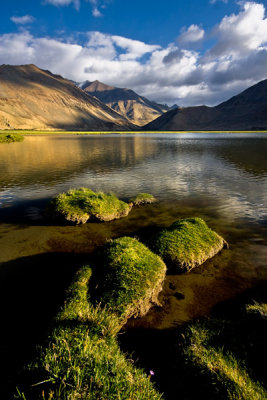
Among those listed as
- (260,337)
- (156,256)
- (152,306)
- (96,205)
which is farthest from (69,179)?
(260,337)

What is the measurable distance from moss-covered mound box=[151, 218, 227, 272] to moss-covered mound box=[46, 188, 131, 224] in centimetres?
579

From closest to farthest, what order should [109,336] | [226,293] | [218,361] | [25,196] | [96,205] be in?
[218,361]
[109,336]
[226,293]
[96,205]
[25,196]

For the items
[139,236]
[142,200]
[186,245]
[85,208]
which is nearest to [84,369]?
[186,245]

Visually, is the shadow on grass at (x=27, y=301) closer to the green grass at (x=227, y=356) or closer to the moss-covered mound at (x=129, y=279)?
the moss-covered mound at (x=129, y=279)

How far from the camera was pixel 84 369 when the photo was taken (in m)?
4.04

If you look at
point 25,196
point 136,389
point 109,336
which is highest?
point 136,389

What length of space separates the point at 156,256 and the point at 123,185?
17564 millimetres

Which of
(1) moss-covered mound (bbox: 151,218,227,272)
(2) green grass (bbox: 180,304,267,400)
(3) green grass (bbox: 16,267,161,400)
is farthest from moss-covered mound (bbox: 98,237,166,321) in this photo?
(2) green grass (bbox: 180,304,267,400)

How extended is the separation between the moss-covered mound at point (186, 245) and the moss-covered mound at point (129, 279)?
0.92 meters

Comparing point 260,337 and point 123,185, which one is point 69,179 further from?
point 260,337

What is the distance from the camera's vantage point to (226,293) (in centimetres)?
848

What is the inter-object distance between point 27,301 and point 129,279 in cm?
401

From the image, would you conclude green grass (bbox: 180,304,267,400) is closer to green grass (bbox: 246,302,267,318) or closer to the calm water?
green grass (bbox: 246,302,267,318)

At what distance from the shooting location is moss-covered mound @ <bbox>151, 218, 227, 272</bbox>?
32.6ft
